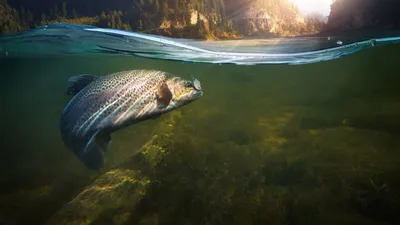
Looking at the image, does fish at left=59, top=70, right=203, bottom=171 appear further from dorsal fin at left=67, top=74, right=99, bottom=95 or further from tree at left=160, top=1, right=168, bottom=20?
tree at left=160, top=1, right=168, bottom=20

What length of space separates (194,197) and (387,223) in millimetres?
4445

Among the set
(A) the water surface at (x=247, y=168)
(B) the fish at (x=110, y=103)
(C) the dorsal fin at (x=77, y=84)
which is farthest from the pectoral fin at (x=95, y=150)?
(A) the water surface at (x=247, y=168)

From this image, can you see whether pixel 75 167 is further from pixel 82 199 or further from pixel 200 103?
pixel 200 103

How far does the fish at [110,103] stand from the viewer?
357 cm

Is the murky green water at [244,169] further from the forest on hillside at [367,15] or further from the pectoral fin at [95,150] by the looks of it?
the forest on hillside at [367,15]

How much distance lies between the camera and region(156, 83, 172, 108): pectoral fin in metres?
3.67

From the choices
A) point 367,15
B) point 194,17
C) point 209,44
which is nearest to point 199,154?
point 209,44

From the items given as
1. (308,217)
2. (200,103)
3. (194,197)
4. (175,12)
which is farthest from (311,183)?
(200,103)

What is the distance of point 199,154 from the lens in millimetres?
8242

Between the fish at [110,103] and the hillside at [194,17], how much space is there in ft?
14.8

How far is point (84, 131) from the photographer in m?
3.56

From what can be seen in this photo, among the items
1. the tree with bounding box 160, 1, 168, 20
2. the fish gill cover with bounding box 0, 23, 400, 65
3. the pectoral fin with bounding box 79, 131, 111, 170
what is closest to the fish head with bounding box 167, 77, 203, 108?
the pectoral fin with bounding box 79, 131, 111, 170

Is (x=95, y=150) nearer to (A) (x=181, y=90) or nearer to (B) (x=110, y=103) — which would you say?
(B) (x=110, y=103)

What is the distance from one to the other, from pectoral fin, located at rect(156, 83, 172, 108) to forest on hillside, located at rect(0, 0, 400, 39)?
470 centimetres
